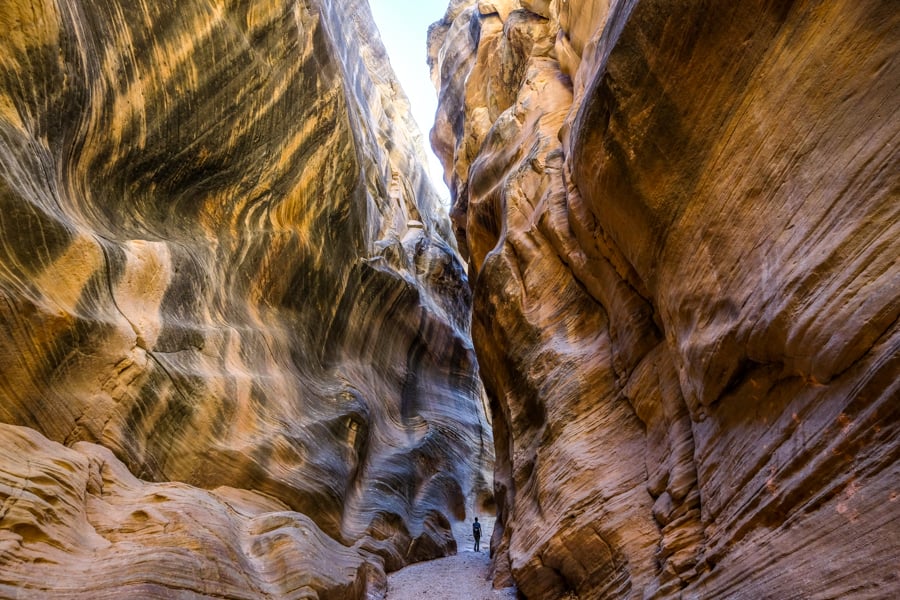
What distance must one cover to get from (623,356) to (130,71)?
10625 mm

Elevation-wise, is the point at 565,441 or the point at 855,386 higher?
the point at 565,441

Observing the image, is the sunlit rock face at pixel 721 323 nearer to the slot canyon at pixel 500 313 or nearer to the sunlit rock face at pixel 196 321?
the slot canyon at pixel 500 313

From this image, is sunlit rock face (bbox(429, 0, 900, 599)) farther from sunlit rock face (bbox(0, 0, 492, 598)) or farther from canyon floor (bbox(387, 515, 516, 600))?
sunlit rock face (bbox(0, 0, 492, 598))

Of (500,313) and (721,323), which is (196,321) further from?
(721,323)

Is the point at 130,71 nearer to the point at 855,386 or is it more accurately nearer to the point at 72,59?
the point at 72,59

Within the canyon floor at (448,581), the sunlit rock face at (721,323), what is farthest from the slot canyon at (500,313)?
the canyon floor at (448,581)

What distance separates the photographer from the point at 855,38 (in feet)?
18.1

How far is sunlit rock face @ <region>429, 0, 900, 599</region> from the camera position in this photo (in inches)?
188

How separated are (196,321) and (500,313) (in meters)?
6.81

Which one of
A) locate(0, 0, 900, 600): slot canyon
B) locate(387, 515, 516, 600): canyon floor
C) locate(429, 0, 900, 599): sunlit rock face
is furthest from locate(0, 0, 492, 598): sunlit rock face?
locate(429, 0, 900, 599): sunlit rock face

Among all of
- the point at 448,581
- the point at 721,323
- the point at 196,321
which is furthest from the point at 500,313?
the point at 721,323

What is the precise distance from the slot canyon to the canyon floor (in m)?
0.45

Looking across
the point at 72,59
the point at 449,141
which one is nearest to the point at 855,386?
the point at 72,59

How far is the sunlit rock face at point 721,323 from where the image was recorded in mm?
4777
